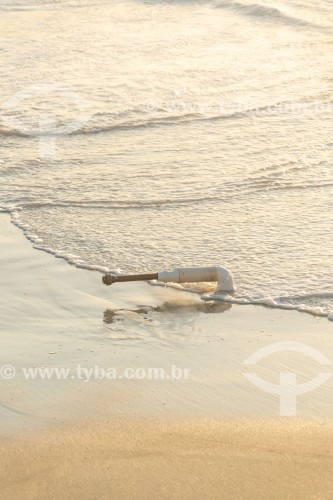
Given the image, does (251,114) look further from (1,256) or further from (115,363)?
(115,363)

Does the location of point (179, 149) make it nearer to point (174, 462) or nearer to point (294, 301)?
point (294, 301)

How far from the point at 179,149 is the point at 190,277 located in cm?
325

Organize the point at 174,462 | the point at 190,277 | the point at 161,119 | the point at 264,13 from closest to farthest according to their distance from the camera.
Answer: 1. the point at 174,462
2. the point at 190,277
3. the point at 161,119
4. the point at 264,13

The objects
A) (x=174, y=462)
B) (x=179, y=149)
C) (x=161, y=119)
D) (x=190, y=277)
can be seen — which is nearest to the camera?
(x=174, y=462)

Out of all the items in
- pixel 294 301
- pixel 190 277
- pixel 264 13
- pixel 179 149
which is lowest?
pixel 264 13

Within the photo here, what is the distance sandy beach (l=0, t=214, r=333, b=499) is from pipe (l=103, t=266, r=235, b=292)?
0.12m

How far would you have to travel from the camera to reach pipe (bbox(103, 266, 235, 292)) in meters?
4.85

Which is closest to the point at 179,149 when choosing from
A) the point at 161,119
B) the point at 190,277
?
the point at 161,119

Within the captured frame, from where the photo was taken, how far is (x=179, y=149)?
7996 mm

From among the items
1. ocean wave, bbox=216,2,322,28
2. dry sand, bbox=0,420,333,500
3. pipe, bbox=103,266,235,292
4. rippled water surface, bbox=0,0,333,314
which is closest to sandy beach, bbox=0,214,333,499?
dry sand, bbox=0,420,333,500

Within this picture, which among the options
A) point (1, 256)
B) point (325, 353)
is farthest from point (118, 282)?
point (325, 353)

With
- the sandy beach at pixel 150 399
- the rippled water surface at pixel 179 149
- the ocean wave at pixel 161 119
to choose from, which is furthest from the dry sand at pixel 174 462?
the ocean wave at pixel 161 119

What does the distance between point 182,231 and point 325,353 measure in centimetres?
193

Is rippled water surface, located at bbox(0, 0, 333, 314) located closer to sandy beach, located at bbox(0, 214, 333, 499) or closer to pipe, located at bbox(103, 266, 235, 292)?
pipe, located at bbox(103, 266, 235, 292)
